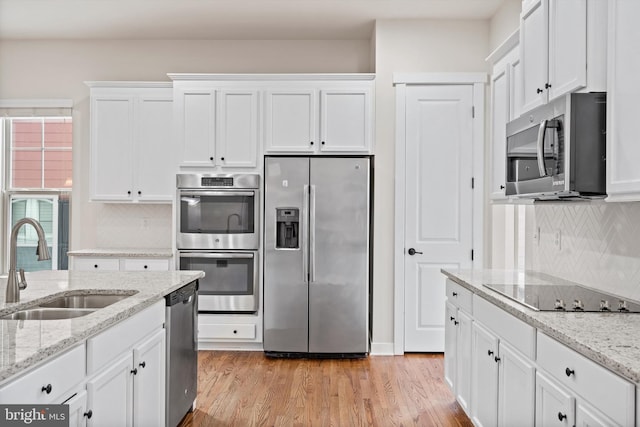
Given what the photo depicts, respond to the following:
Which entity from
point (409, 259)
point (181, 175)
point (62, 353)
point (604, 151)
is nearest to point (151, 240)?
point (181, 175)

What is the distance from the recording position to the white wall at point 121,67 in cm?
509

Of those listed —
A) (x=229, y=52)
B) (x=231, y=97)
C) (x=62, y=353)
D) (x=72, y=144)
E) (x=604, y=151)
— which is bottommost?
(x=62, y=353)

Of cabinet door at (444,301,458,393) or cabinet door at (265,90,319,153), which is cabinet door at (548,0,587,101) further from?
cabinet door at (265,90,319,153)

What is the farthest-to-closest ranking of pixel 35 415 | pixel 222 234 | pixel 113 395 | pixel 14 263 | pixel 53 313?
pixel 222 234 < pixel 53 313 < pixel 14 263 < pixel 113 395 < pixel 35 415

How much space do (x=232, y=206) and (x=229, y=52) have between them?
5.62 feet

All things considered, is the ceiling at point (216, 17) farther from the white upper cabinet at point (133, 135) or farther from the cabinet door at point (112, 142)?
the cabinet door at point (112, 142)

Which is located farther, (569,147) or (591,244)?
(591,244)

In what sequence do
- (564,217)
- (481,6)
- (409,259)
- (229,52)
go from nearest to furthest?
(564,217), (481,6), (409,259), (229,52)

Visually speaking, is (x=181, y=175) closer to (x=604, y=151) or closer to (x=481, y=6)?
(x=481, y=6)

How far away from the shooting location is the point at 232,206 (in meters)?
4.50

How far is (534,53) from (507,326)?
1.41 metres

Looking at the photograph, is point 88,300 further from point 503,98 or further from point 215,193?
point 503,98

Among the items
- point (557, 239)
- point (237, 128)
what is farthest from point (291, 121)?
point (557, 239)

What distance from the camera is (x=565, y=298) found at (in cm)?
231
